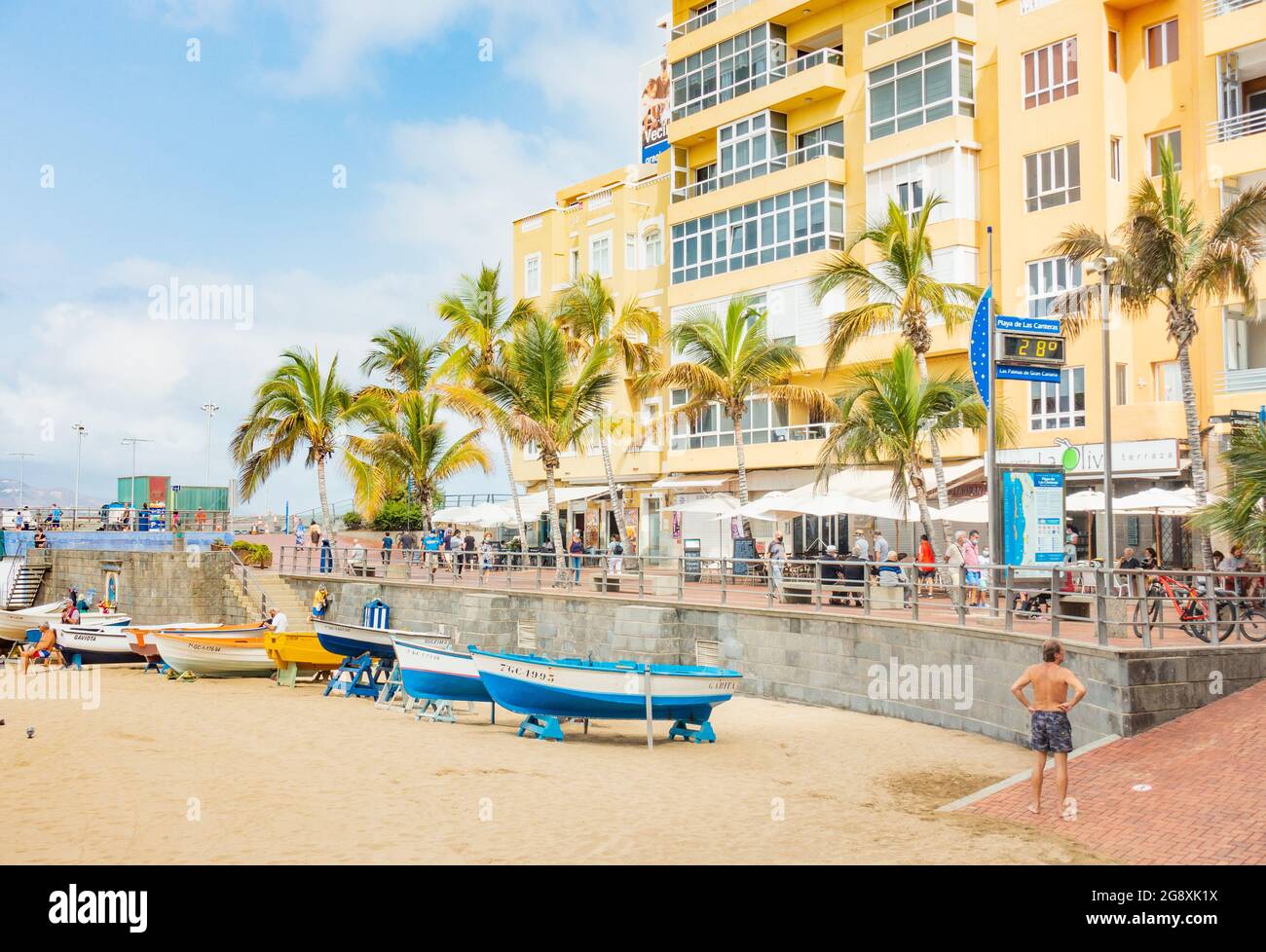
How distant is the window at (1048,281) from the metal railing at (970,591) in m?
8.20

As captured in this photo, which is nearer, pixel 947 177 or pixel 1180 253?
pixel 1180 253

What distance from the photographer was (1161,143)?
2998 cm

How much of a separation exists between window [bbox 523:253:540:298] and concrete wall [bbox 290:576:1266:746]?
71.4 feet

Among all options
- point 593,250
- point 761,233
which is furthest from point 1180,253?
point 593,250

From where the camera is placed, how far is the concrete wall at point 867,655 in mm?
14578

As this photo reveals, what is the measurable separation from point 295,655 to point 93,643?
25.0ft

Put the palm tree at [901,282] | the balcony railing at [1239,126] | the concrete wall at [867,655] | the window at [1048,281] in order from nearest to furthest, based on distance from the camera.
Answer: the concrete wall at [867,655]
the palm tree at [901,282]
the balcony railing at [1239,126]
the window at [1048,281]

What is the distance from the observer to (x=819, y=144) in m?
38.8

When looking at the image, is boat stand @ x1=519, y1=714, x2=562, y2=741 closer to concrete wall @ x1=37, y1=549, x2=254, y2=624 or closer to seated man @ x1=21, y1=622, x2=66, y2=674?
seated man @ x1=21, y1=622, x2=66, y2=674

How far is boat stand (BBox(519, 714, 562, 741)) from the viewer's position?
1888 cm

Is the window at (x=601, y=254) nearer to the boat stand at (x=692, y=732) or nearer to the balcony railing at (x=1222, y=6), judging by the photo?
the balcony railing at (x=1222, y=6)

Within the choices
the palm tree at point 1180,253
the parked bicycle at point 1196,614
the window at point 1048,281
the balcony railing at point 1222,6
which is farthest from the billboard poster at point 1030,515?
the balcony railing at point 1222,6

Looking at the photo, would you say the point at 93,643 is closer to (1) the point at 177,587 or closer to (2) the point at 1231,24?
(1) the point at 177,587
